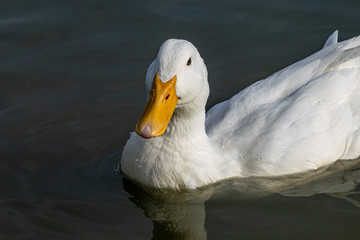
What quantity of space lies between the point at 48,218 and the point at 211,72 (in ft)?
10.3

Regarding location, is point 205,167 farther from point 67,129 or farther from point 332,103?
point 67,129

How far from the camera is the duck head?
5441 millimetres

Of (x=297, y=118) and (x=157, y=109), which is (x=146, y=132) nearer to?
(x=157, y=109)

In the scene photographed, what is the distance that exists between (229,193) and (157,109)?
1283 mm

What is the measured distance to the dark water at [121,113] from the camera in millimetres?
5949

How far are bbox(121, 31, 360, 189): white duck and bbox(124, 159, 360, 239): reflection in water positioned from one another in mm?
99

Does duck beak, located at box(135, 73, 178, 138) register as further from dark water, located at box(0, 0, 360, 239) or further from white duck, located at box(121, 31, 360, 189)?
dark water, located at box(0, 0, 360, 239)

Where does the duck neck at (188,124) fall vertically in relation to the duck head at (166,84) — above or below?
below

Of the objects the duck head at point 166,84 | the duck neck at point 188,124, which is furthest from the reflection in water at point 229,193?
the duck head at point 166,84

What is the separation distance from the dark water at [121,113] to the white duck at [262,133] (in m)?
0.19

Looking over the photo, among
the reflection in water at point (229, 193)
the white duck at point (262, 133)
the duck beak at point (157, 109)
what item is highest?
the duck beak at point (157, 109)

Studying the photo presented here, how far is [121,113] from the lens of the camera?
25.2 feet

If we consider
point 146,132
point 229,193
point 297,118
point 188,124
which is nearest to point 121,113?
point 188,124

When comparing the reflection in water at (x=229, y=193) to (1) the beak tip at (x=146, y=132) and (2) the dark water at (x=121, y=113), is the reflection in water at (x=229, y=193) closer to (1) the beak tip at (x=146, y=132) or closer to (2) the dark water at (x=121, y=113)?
(2) the dark water at (x=121, y=113)
